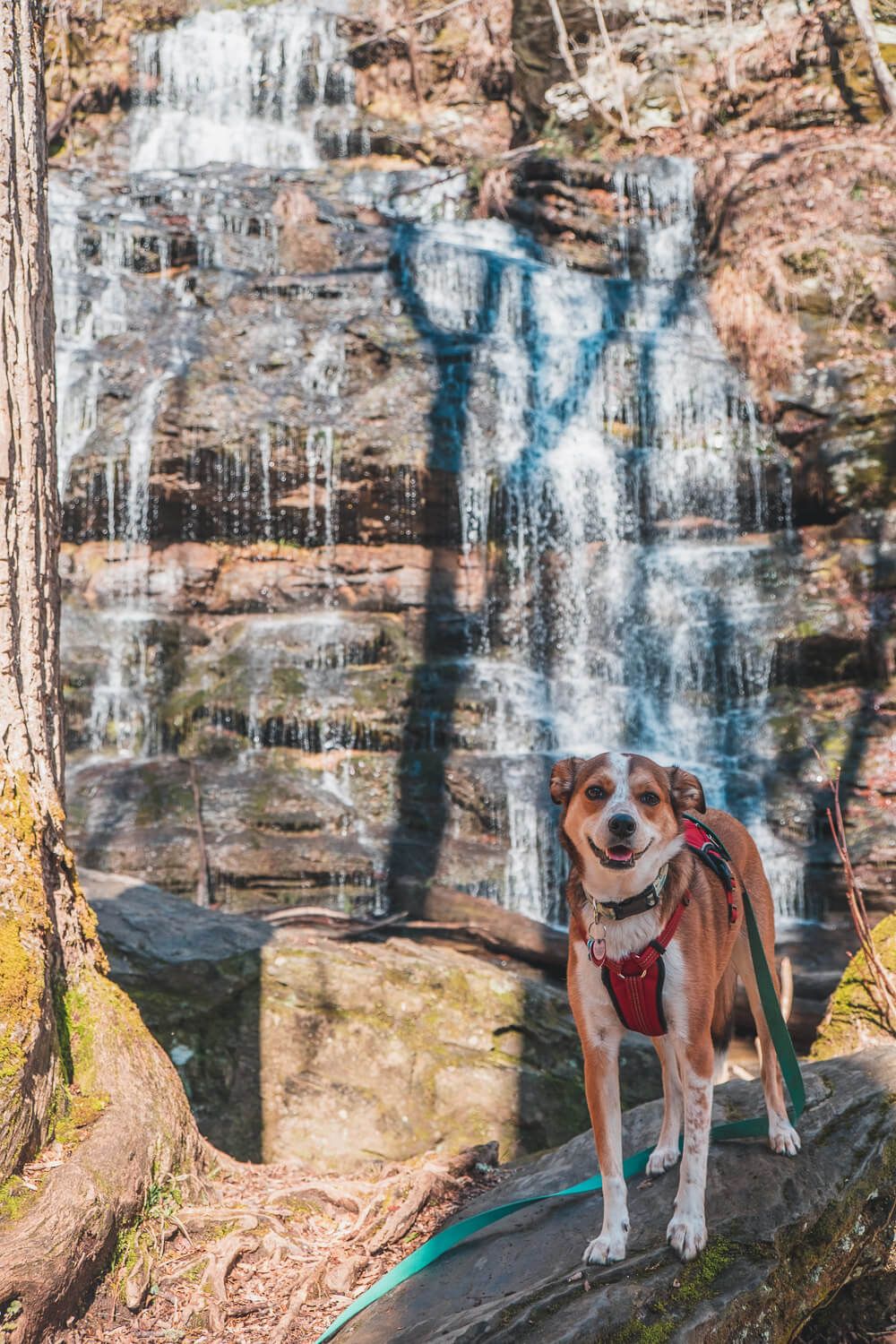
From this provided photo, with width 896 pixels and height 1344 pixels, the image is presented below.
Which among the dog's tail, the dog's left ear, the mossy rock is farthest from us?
the mossy rock

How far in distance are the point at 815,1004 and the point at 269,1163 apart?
3650 millimetres

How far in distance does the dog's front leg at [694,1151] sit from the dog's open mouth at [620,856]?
56 centimetres

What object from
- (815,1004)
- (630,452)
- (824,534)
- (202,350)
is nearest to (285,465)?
(202,350)

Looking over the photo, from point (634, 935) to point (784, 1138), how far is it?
964mm

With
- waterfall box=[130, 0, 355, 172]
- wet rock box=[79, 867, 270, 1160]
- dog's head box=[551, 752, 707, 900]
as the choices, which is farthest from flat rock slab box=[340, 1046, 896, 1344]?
waterfall box=[130, 0, 355, 172]

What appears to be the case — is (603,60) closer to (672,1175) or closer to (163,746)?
(163,746)

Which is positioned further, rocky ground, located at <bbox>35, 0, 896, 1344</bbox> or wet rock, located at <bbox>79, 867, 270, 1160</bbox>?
wet rock, located at <bbox>79, 867, 270, 1160</bbox>

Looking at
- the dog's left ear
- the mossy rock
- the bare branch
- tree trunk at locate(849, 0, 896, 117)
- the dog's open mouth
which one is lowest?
the mossy rock

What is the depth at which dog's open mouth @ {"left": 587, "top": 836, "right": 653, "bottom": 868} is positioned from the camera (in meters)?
2.75

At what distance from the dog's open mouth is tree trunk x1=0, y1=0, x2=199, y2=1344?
195 centimetres

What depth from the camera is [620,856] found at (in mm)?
2758

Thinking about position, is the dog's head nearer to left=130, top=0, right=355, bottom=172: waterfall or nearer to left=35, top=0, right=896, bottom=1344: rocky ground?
left=35, top=0, right=896, bottom=1344: rocky ground

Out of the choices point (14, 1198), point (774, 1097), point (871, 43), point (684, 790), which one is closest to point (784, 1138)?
point (774, 1097)

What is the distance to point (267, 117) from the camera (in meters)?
22.4
